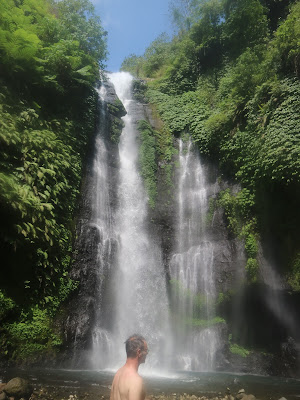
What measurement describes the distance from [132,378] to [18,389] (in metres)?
4.16

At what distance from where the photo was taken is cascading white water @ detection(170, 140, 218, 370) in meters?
10.0

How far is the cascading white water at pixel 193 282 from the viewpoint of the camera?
10.0m

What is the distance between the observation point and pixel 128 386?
281 cm

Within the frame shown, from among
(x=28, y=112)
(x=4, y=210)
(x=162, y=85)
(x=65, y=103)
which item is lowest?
(x=4, y=210)

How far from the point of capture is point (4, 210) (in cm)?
814

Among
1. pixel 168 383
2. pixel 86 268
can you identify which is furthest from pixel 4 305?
pixel 168 383

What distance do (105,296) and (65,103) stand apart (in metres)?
9.27

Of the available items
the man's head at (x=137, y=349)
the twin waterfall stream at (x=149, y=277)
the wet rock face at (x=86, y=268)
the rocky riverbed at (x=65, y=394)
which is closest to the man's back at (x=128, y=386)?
the man's head at (x=137, y=349)

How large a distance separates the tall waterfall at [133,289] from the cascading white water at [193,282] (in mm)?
546

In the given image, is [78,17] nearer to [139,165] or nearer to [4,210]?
[139,165]

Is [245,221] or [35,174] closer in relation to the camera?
[35,174]

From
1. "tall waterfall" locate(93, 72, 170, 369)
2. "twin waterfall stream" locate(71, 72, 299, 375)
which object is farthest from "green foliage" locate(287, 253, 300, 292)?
"tall waterfall" locate(93, 72, 170, 369)

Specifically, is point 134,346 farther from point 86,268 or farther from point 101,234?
point 101,234

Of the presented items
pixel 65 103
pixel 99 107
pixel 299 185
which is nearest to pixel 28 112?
pixel 65 103
